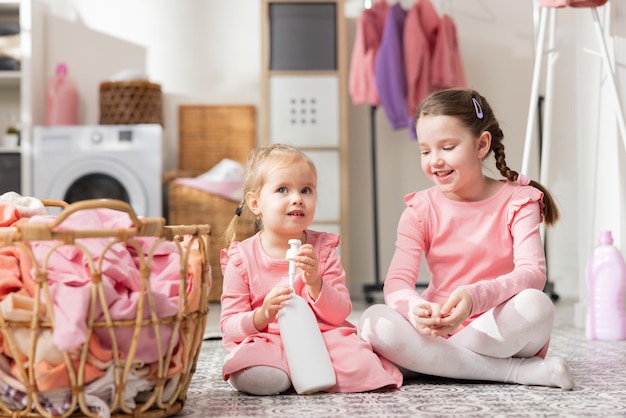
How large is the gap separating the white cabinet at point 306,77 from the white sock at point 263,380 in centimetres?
255

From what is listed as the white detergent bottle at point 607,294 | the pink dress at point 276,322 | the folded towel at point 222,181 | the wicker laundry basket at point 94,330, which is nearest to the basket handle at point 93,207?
the wicker laundry basket at point 94,330

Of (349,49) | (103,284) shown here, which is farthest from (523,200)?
(349,49)

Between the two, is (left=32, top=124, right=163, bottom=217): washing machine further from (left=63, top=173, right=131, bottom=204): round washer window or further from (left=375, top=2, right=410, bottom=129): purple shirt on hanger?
(left=375, top=2, right=410, bottom=129): purple shirt on hanger

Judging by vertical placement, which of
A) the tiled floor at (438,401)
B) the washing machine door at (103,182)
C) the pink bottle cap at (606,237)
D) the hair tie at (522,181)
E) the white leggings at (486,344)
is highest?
the hair tie at (522,181)

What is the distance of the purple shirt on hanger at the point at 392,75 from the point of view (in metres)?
3.99

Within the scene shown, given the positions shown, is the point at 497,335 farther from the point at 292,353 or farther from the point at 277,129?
the point at 277,129

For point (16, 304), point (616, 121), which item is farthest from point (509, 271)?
point (616, 121)

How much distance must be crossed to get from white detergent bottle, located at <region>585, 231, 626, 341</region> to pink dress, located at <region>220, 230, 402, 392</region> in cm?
111

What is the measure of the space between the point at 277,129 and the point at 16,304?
9.78 feet

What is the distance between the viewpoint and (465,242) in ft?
5.90

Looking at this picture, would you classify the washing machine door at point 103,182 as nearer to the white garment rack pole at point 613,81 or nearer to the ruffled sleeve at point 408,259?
the white garment rack pole at point 613,81

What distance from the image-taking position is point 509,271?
1805 mm

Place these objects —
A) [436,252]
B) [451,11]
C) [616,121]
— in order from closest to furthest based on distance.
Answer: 1. [436,252]
2. [616,121]
3. [451,11]

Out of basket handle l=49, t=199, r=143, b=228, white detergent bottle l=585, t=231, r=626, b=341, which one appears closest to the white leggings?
basket handle l=49, t=199, r=143, b=228
